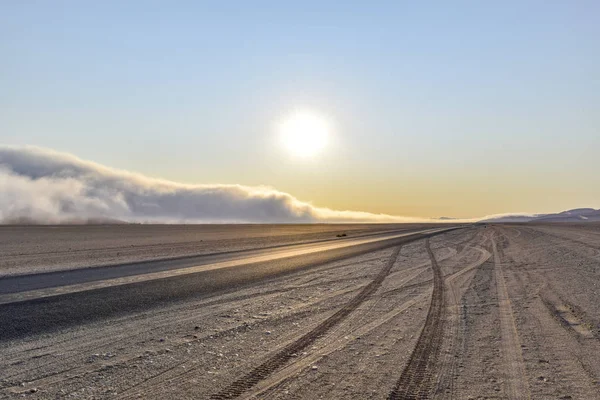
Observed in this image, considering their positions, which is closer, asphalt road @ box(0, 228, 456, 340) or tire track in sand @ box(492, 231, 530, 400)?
tire track in sand @ box(492, 231, 530, 400)

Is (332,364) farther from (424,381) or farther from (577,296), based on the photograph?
(577,296)

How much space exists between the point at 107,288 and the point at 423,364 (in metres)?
10.3

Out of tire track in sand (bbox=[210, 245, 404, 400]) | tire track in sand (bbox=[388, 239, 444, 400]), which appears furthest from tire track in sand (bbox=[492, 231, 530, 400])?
tire track in sand (bbox=[210, 245, 404, 400])

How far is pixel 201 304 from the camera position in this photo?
11664 millimetres

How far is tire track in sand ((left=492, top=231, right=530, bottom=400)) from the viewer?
231 inches

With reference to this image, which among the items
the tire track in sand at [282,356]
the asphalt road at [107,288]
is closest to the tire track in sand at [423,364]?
the tire track in sand at [282,356]

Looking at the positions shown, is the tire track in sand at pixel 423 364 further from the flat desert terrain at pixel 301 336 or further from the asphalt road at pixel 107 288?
the asphalt road at pixel 107 288

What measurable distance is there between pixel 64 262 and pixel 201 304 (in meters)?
13.5

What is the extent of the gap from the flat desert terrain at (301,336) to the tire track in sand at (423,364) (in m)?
0.03

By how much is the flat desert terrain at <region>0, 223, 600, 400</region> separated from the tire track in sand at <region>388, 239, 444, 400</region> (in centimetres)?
3

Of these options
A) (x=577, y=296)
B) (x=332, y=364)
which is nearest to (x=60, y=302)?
(x=332, y=364)

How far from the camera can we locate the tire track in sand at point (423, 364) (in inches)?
227

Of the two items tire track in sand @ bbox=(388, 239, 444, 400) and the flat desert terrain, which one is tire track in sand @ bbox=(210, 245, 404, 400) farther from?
tire track in sand @ bbox=(388, 239, 444, 400)

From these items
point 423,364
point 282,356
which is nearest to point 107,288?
point 282,356
